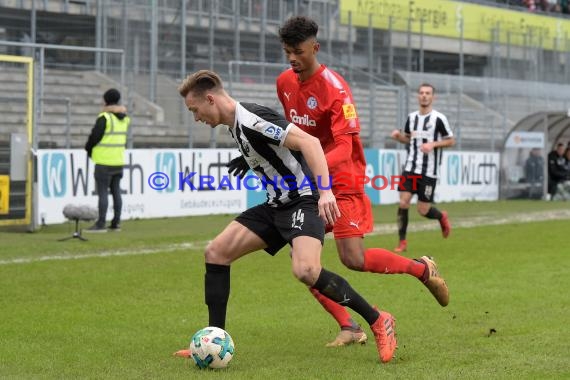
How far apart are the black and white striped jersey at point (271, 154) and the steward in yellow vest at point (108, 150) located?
974 centimetres

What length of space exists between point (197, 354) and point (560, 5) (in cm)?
3691

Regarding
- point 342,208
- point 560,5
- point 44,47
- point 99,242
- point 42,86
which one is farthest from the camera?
point 560,5

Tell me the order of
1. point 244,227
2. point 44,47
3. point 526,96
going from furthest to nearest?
1. point 526,96
2. point 44,47
3. point 244,227

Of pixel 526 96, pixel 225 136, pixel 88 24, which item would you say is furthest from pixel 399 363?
pixel 526 96

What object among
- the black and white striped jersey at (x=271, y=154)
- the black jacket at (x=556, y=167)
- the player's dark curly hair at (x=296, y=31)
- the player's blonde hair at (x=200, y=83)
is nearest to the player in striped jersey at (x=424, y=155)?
the player's dark curly hair at (x=296, y=31)

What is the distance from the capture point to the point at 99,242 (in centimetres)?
1428

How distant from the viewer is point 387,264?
23.9 ft

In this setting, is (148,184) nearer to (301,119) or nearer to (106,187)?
(106,187)

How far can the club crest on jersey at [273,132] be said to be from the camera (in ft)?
20.1

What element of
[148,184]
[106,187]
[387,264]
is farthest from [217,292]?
[148,184]

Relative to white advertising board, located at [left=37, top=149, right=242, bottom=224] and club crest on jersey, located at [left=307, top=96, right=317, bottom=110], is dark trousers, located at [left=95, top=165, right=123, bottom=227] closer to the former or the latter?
white advertising board, located at [left=37, top=149, right=242, bottom=224]

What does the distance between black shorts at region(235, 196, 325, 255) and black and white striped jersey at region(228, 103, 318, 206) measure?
0.05 metres

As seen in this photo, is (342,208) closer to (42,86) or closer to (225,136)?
(42,86)

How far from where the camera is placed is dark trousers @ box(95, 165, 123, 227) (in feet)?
52.3
